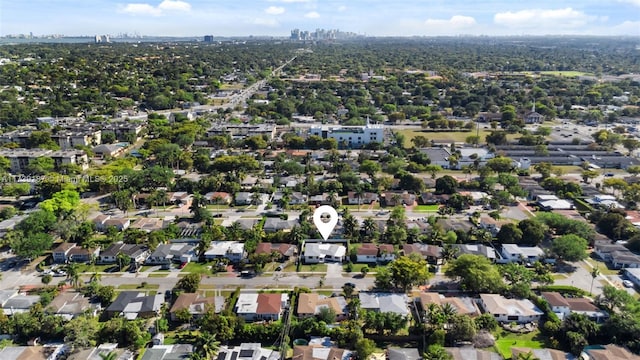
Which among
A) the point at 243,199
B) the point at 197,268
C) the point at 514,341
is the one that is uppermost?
the point at 243,199

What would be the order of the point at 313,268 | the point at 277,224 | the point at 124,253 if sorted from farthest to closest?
the point at 277,224, the point at 124,253, the point at 313,268

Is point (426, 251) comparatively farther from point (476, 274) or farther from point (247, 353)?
point (247, 353)

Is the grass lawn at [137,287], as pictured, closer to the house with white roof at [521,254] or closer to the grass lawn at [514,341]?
the grass lawn at [514,341]

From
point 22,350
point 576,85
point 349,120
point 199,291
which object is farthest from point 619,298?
point 576,85


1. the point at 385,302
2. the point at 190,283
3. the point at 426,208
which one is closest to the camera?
the point at 385,302

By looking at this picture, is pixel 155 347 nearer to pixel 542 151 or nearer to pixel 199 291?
pixel 199 291

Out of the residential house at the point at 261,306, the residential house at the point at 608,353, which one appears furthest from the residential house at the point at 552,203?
the residential house at the point at 261,306

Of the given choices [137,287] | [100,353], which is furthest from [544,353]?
[137,287]
